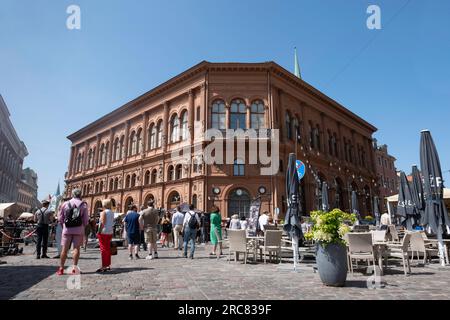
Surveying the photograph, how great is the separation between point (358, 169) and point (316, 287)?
37126mm

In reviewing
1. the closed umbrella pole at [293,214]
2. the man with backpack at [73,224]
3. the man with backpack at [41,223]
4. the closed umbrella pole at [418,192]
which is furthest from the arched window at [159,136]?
the man with backpack at [73,224]

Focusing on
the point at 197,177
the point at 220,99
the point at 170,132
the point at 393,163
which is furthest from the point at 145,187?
the point at 393,163

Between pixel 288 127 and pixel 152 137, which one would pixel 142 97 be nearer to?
pixel 152 137

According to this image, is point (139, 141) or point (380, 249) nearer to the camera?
point (380, 249)

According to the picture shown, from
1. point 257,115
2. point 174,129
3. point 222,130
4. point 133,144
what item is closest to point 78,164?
point 133,144

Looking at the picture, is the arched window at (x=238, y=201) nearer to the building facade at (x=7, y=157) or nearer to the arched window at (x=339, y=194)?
the arched window at (x=339, y=194)

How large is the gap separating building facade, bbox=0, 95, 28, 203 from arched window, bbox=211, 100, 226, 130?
3711 centimetres

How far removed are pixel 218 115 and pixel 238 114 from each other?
1821 millimetres

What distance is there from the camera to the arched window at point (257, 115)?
1027 inches

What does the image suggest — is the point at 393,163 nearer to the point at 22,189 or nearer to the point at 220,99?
the point at 220,99

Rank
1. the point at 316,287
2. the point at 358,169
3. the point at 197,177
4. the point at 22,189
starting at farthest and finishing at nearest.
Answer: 1. the point at 22,189
2. the point at 358,169
3. the point at 197,177
4. the point at 316,287

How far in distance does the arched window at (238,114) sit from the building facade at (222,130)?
0.09 m

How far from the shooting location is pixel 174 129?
97.3 feet

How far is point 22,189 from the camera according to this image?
3027 inches
